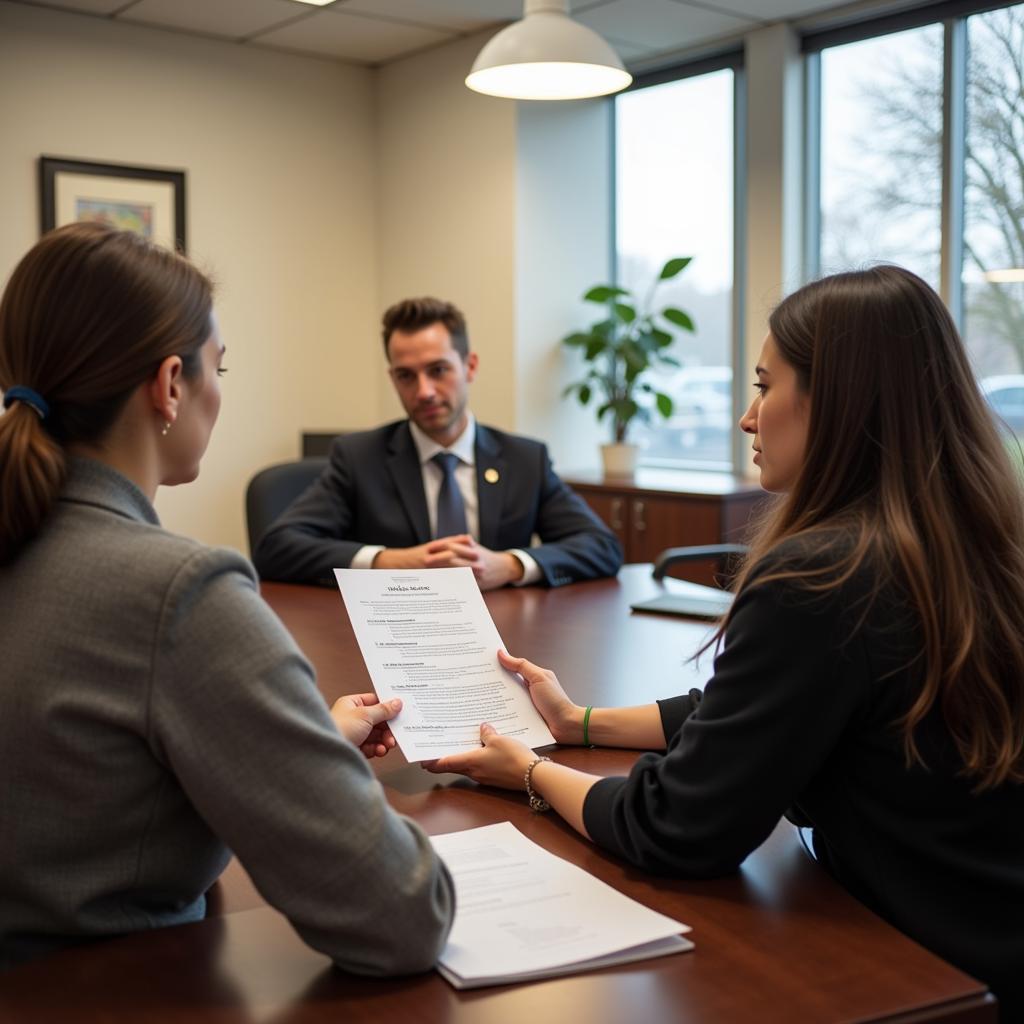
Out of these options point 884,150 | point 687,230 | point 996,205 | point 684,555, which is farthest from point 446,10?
point 684,555

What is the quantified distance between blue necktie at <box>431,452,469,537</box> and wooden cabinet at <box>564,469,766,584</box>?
1.38m

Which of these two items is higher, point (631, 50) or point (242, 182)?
point (631, 50)

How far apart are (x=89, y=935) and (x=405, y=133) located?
5.17 m

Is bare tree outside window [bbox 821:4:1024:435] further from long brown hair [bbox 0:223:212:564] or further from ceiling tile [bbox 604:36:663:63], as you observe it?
long brown hair [bbox 0:223:212:564]

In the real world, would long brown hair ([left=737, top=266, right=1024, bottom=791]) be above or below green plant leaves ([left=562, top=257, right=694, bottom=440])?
below

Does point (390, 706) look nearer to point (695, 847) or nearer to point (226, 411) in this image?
point (695, 847)

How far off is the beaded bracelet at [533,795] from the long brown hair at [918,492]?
0.35m

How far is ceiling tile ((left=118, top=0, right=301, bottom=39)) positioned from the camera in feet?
15.8

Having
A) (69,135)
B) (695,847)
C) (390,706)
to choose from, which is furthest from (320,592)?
(69,135)

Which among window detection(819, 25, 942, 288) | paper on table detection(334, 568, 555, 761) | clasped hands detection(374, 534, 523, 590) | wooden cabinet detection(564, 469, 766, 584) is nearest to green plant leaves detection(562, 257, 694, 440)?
wooden cabinet detection(564, 469, 766, 584)

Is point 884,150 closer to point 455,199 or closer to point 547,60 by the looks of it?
point 455,199

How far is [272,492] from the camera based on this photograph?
11.7ft

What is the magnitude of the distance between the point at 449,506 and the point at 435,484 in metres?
0.10

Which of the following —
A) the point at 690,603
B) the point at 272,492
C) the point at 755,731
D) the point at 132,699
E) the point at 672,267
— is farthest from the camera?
the point at 672,267
